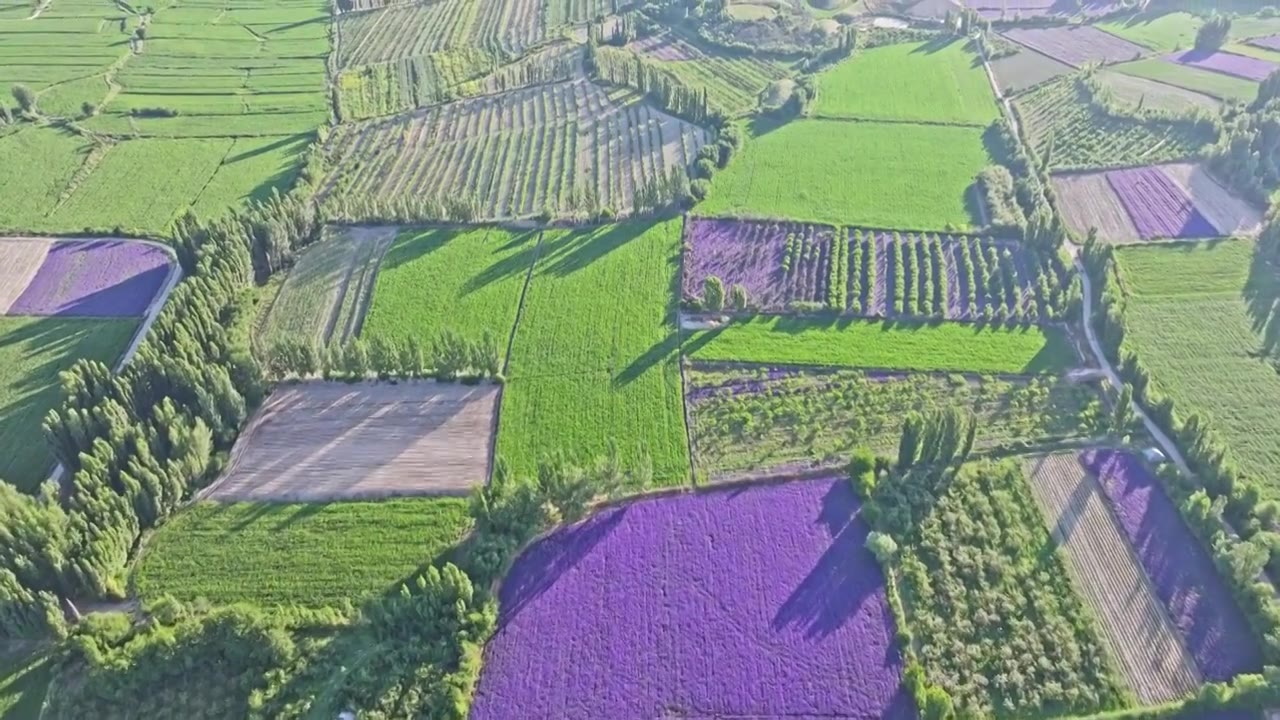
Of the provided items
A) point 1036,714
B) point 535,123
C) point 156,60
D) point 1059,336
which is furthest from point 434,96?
point 1036,714

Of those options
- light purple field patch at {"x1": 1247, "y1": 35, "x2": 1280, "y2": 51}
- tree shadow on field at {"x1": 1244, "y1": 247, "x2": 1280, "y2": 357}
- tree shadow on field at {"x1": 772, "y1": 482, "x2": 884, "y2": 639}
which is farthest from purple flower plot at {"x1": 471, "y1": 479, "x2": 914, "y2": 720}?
light purple field patch at {"x1": 1247, "y1": 35, "x2": 1280, "y2": 51}

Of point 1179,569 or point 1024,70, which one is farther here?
point 1024,70

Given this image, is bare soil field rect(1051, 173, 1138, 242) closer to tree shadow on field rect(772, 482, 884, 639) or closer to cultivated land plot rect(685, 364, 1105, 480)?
cultivated land plot rect(685, 364, 1105, 480)

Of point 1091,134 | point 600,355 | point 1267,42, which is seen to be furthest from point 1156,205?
point 600,355

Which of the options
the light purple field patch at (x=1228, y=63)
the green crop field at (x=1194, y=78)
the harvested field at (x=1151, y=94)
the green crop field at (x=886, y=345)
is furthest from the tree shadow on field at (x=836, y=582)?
the light purple field patch at (x=1228, y=63)

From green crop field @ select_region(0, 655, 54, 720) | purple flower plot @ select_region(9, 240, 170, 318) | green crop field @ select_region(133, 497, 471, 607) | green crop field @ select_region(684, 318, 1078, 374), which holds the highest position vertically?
purple flower plot @ select_region(9, 240, 170, 318)

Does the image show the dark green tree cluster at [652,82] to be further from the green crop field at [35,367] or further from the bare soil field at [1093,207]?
the green crop field at [35,367]

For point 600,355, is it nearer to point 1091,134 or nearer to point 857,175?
point 857,175

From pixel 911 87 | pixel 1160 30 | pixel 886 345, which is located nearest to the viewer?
pixel 886 345
